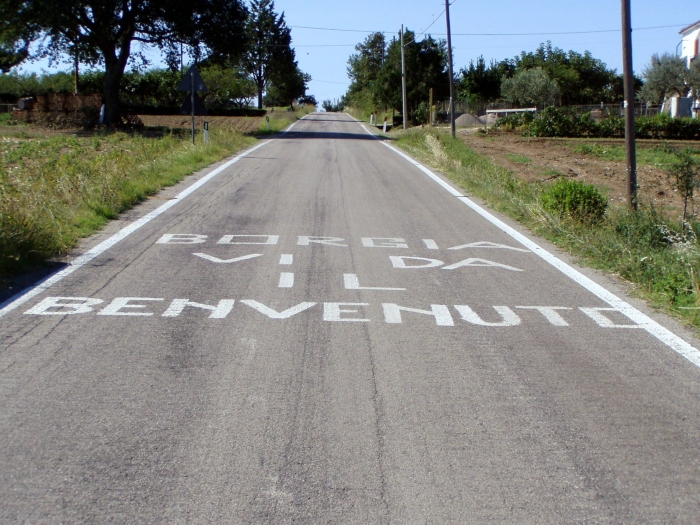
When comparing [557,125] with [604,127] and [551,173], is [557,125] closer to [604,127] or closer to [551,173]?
[604,127]

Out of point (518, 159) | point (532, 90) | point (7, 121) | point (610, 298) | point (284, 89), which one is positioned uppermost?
point (284, 89)

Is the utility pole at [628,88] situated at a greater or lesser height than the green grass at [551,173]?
greater

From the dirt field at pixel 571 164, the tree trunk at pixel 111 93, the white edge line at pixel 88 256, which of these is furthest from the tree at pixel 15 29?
the white edge line at pixel 88 256

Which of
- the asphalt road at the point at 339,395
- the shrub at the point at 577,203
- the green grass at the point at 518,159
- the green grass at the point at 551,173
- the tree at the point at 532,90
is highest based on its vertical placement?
the tree at the point at 532,90

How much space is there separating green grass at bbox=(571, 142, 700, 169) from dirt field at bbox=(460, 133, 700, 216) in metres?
0.34

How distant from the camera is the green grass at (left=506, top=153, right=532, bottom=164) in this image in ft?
90.7

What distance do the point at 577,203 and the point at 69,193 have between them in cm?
830

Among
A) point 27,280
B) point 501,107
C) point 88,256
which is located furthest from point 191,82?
point 501,107

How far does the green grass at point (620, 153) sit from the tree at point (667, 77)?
25021 mm

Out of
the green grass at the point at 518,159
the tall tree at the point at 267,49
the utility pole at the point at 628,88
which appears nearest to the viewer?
the utility pole at the point at 628,88

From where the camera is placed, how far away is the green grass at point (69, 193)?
9.12m

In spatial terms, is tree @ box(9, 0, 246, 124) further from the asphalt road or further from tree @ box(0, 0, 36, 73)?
the asphalt road

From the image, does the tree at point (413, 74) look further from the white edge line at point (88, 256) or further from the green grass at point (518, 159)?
the white edge line at point (88, 256)

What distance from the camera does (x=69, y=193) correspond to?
12891 mm
